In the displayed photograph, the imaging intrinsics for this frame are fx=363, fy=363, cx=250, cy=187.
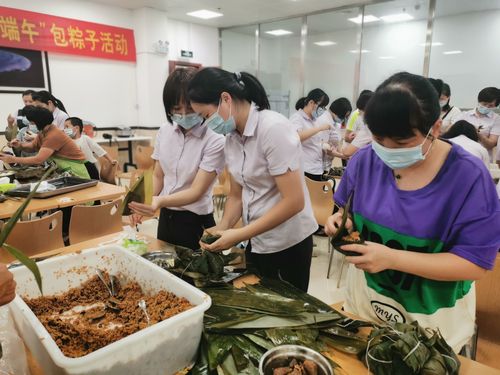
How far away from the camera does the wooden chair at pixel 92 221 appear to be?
2551 mm

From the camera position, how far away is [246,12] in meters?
7.18

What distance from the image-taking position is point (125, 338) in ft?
2.59

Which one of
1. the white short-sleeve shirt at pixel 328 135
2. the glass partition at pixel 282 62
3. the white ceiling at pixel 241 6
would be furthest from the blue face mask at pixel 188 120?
the glass partition at pixel 282 62

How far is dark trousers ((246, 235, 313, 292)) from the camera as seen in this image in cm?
168

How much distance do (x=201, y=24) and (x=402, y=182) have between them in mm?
8121

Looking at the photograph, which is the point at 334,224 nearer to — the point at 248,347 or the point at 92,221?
the point at 248,347

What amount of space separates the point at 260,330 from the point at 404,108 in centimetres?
73

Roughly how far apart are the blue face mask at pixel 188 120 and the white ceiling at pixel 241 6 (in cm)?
532

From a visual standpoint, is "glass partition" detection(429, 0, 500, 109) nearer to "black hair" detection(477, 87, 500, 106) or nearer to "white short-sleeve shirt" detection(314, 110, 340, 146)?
"black hair" detection(477, 87, 500, 106)

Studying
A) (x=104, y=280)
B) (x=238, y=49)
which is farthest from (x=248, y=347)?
(x=238, y=49)

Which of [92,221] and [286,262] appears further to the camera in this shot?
[92,221]

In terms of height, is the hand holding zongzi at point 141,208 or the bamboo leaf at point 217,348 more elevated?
the hand holding zongzi at point 141,208

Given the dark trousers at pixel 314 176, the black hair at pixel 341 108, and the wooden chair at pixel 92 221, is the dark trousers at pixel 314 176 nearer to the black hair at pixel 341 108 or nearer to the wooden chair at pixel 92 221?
the black hair at pixel 341 108

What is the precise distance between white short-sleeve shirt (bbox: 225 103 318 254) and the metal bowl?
0.74m
